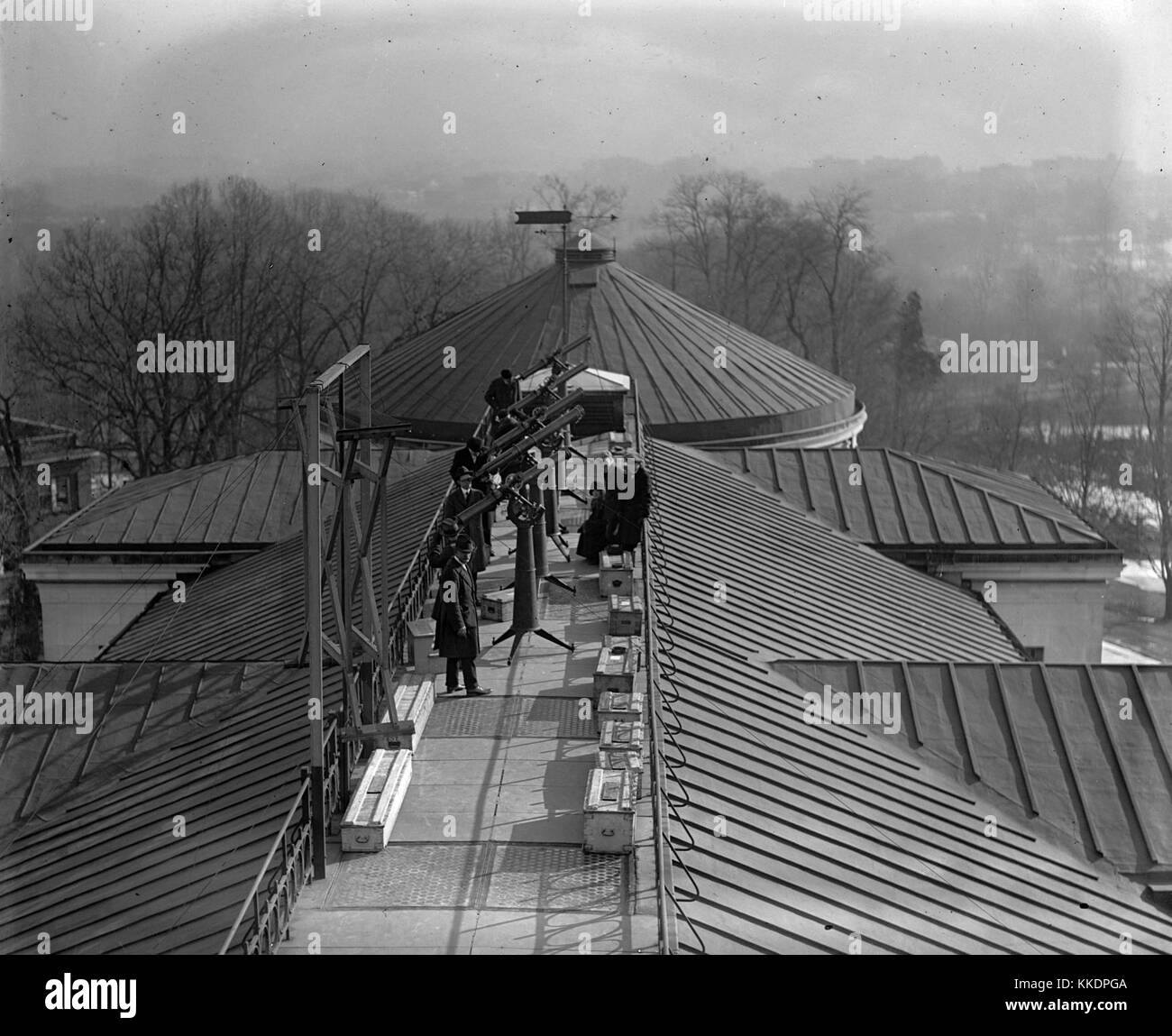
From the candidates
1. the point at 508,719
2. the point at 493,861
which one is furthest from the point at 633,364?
the point at 493,861

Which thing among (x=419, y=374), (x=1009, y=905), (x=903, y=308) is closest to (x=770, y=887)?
(x=1009, y=905)

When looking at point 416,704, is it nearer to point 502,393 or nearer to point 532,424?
point 532,424

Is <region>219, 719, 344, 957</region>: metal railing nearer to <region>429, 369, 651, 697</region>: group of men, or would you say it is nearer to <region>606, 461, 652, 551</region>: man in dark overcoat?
<region>429, 369, 651, 697</region>: group of men

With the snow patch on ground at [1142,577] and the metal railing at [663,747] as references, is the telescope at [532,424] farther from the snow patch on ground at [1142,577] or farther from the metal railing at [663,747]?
the snow patch on ground at [1142,577]

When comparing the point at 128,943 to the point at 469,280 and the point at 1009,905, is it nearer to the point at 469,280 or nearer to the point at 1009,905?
the point at 1009,905

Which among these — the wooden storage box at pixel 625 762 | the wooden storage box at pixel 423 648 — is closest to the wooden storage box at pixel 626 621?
the wooden storage box at pixel 423 648
